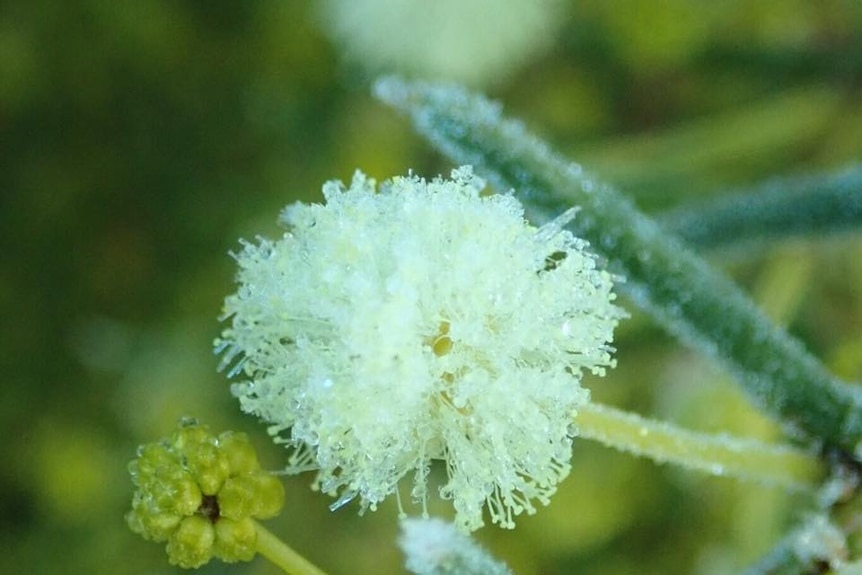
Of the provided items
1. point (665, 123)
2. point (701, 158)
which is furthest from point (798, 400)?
point (665, 123)

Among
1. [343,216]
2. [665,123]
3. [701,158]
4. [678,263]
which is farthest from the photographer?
[665,123]

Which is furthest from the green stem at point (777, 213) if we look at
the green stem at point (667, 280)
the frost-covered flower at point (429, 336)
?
the frost-covered flower at point (429, 336)

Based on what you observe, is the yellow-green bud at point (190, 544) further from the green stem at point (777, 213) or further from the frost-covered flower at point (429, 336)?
the green stem at point (777, 213)

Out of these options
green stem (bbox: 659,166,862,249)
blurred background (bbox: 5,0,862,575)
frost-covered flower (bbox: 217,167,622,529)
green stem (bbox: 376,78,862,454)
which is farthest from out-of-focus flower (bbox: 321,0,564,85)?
frost-covered flower (bbox: 217,167,622,529)

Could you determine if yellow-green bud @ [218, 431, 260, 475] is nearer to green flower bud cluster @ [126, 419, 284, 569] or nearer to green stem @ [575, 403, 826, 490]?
green flower bud cluster @ [126, 419, 284, 569]

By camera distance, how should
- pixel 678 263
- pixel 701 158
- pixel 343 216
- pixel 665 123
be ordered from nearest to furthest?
pixel 343 216, pixel 678 263, pixel 701 158, pixel 665 123

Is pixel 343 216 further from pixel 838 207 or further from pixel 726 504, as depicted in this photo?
pixel 726 504
